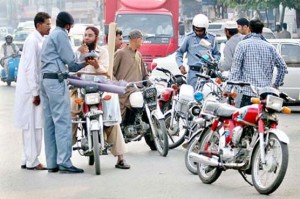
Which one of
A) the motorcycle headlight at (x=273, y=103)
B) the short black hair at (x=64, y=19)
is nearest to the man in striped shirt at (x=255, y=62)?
the motorcycle headlight at (x=273, y=103)

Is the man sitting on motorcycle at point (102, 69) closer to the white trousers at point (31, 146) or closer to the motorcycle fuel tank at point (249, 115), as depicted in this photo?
the white trousers at point (31, 146)

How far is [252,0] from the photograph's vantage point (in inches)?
1594

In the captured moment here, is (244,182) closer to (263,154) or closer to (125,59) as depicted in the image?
(263,154)

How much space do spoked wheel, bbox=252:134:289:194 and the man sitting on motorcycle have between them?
2419 mm

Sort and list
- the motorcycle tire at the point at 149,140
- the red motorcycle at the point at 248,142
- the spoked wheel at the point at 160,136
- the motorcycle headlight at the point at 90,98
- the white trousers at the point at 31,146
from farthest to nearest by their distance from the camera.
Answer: the motorcycle tire at the point at 149,140 < the spoked wheel at the point at 160,136 < the white trousers at the point at 31,146 < the motorcycle headlight at the point at 90,98 < the red motorcycle at the point at 248,142

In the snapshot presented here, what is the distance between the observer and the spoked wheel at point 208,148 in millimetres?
9688

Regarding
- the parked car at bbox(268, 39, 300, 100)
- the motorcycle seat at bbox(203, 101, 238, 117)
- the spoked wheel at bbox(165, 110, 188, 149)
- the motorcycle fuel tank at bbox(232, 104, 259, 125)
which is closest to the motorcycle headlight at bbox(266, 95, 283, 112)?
the motorcycle fuel tank at bbox(232, 104, 259, 125)

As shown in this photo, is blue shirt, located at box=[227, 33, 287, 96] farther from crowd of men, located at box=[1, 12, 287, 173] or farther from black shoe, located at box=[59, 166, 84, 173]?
black shoe, located at box=[59, 166, 84, 173]

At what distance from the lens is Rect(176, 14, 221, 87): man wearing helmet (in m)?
13.2

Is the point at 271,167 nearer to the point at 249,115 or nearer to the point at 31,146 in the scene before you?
the point at 249,115

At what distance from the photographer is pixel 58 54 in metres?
10.5

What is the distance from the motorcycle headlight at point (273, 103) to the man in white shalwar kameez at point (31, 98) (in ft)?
10.3

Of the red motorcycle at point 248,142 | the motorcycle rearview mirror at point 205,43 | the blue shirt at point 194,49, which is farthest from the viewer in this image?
the blue shirt at point 194,49

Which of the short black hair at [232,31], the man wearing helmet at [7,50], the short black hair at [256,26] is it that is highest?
the short black hair at [256,26]
